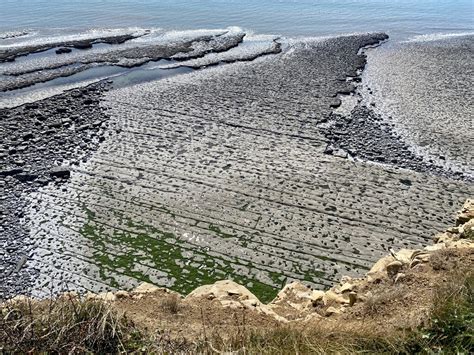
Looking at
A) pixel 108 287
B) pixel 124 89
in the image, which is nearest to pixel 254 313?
pixel 108 287

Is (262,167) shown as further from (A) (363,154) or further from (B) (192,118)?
(B) (192,118)

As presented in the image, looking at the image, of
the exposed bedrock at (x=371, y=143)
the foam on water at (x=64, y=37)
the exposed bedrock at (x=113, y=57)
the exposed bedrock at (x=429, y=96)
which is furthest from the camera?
the foam on water at (x=64, y=37)

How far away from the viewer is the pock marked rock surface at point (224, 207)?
14953mm

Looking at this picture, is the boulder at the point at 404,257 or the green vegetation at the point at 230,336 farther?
the boulder at the point at 404,257

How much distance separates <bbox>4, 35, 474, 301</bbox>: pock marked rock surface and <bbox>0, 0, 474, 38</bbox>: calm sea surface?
2790 centimetres

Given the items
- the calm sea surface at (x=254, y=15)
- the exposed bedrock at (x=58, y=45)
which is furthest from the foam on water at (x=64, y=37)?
the calm sea surface at (x=254, y=15)

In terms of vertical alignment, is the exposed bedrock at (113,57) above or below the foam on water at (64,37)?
below

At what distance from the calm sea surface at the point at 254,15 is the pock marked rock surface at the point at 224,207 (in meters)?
27.9

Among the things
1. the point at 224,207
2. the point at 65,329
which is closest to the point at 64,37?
the point at 224,207

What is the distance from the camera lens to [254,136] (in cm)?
2334

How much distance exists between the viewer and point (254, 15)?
5688cm

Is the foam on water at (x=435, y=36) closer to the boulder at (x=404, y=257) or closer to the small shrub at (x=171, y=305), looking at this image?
the boulder at (x=404, y=257)

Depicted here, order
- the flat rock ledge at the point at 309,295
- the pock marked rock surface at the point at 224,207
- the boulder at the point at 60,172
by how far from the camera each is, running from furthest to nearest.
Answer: the boulder at the point at 60,172 → the pock marked rock surface at the point at 224,207 → the flat rock ledge at the point at 309,295

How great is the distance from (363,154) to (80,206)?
12.7m
